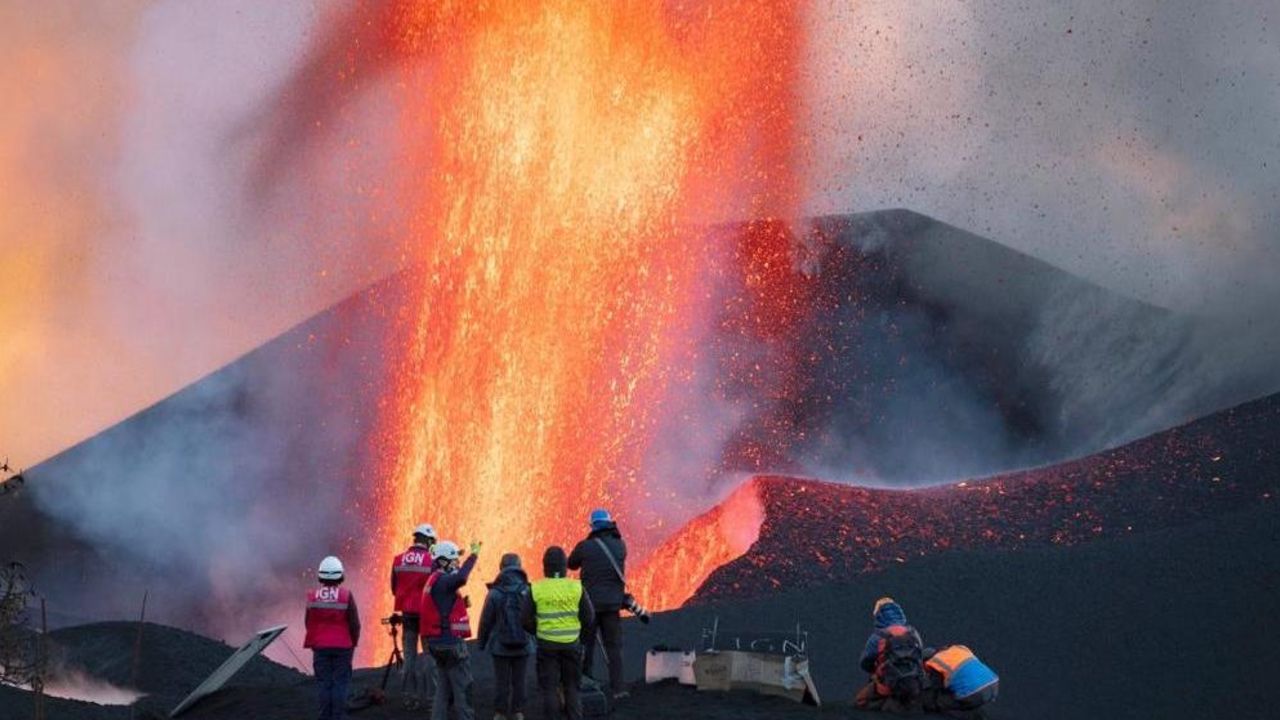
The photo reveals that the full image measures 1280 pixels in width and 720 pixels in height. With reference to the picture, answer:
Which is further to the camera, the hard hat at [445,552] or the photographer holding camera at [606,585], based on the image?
the photographer holding camera at [606,585]

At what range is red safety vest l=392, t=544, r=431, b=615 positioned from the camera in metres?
14.8

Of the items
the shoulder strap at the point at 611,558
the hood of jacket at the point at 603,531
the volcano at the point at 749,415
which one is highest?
the volcano at the point at 749,415

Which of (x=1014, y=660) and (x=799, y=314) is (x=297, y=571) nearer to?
(x=799, y=314)

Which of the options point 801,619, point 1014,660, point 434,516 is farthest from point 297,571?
point 1014,660

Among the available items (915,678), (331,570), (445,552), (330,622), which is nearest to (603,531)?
(445,552)

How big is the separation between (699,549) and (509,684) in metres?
16.1

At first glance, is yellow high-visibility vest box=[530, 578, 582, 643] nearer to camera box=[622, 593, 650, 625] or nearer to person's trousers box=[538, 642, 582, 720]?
person's trousers box=[538, 642, 582, 720]

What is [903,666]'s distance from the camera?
1486cm

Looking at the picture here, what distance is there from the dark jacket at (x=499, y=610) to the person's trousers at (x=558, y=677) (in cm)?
19

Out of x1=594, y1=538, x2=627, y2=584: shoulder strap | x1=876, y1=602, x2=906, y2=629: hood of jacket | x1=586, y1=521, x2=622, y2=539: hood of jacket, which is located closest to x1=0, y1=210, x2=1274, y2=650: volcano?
x1=876, y1=602, x2=906, y2=629: hood of jacket

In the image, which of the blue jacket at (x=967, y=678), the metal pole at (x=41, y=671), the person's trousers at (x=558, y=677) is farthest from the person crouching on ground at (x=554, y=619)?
the metal pole at (x=41, y=671)

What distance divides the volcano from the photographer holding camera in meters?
14.4

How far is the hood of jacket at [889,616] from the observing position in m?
15.1

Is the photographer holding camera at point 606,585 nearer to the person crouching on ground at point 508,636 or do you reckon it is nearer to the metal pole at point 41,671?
the person crouching on ground at point 508,636
